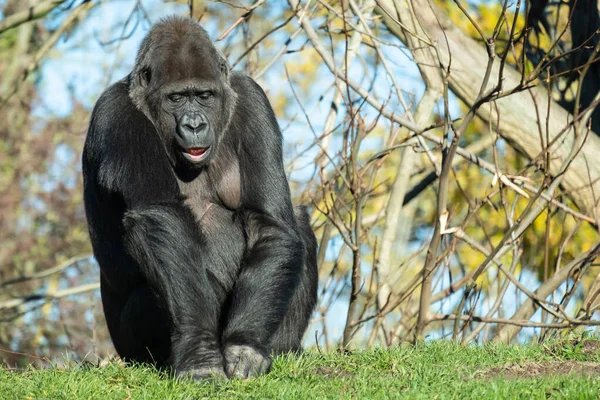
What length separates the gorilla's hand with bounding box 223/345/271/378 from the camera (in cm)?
501

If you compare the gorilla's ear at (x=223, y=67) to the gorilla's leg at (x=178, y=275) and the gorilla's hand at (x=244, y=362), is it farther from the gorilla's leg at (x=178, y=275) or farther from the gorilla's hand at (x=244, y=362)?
the gorilla's hand at (x=244, y=362)

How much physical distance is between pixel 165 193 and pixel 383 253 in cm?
406

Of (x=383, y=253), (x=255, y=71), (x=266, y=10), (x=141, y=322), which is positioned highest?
(x=266, y=10)

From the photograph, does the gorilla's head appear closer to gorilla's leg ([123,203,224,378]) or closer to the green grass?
gorilla's leg ([123,203,224,378])

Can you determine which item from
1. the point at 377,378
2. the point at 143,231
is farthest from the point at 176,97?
the point at 377,378

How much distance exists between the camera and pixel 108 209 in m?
5.97

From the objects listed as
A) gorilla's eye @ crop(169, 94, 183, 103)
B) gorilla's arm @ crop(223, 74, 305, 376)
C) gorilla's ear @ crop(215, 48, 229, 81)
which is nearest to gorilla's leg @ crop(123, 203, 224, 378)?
gorilla's arm @ crop(223, 74, 305, 376)

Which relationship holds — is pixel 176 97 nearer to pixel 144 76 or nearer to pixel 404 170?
pixel 144 76

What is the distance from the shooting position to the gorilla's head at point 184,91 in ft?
18.6

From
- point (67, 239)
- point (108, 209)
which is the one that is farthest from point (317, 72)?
point (108, 209)

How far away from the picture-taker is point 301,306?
6234 mm

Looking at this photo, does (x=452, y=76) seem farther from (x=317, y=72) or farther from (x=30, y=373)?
(x=317, y=72)

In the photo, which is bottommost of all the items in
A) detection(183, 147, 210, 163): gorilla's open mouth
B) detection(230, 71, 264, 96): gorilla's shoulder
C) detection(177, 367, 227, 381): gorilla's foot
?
detection(177, 367, 227, 381): gorilla's foot

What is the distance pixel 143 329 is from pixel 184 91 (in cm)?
156
